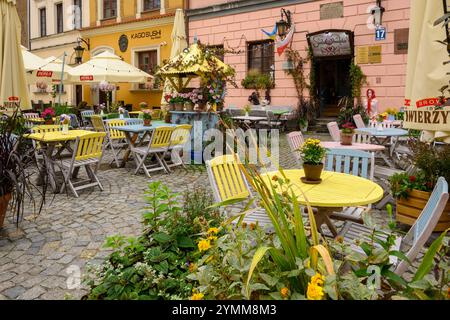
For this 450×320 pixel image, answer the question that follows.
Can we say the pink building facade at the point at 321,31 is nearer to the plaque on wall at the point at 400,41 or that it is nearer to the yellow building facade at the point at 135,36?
the plaque on wall at the point at 400,41

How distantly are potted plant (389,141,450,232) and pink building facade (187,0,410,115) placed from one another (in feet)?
27.2

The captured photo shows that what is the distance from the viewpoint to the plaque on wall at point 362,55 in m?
13.2

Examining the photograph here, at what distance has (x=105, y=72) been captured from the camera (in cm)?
1247

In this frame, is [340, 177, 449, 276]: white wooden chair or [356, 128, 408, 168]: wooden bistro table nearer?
[340, 177, 449, 276]: white wooden chair

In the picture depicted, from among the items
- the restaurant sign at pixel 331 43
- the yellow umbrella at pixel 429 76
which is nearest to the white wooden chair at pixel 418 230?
the yellow umbrella at pixel 429 76

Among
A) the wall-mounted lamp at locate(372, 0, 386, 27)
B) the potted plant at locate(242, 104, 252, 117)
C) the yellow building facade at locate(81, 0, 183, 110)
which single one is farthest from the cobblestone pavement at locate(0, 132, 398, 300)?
the yellow building facade at locate(81, 0, 183, 110)

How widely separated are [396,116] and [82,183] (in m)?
8.10

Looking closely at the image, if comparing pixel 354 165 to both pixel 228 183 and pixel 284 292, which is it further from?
pixel 284 292

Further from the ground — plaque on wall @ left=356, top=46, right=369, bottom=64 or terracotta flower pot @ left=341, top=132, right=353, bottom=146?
plaque on wall @ left=356, top=46, right=369, bottom=64

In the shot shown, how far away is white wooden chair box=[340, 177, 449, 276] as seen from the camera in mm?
2391

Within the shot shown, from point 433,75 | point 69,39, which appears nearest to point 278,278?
point 433,75

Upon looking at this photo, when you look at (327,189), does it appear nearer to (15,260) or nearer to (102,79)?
(15,260)

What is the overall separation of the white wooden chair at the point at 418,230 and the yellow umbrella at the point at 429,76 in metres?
0.40

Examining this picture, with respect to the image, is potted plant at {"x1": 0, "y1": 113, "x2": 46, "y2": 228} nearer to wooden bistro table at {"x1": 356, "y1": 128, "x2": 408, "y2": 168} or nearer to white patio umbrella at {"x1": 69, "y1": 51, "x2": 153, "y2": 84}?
wooden bistro table at {"x1": 356, "y1": 128, "x2": 408, "y2": 168}
